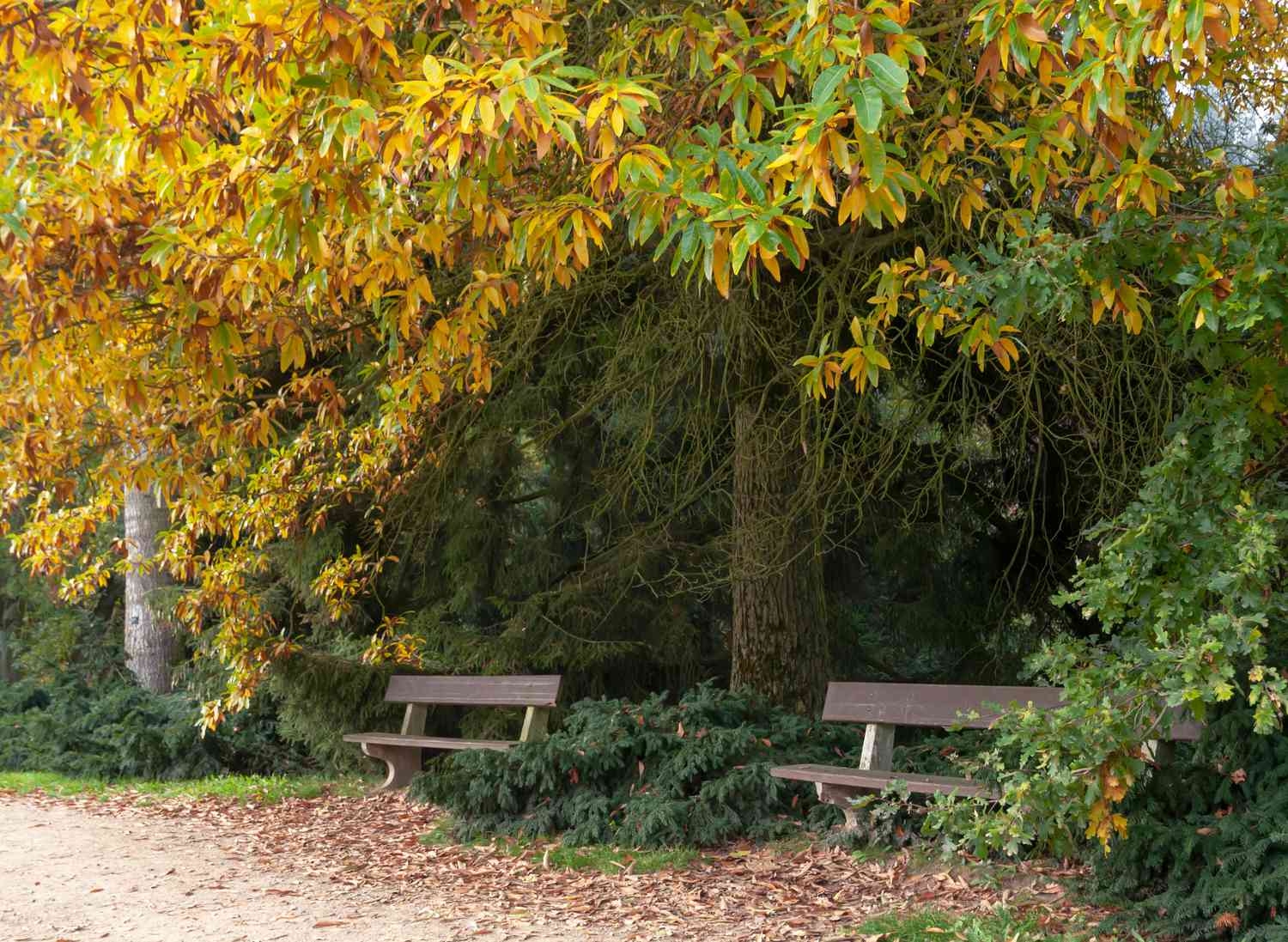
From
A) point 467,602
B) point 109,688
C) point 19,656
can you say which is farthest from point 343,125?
point 19,656

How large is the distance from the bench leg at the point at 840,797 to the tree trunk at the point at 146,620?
8028 mm

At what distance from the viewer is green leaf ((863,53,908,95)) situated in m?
3.07

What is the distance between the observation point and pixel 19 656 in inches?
623

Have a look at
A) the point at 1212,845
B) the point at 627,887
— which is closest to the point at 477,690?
the point at 627,887

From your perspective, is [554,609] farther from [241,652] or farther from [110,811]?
[110,811]

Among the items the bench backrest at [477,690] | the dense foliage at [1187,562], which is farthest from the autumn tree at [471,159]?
the bench backrest at [477,690]

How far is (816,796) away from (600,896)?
1.47m

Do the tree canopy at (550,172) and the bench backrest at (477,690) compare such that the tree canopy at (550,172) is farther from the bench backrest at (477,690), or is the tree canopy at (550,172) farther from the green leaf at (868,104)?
the bench backrest at (477,690)

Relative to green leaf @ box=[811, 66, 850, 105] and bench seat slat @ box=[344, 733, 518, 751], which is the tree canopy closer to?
green leaf @ box=[811, 66, 850, 105]

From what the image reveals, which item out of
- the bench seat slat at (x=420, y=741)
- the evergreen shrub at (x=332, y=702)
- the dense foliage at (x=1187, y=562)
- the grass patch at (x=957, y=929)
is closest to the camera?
the dense foliage at (x=1187, y=562)

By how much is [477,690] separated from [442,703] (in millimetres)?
529

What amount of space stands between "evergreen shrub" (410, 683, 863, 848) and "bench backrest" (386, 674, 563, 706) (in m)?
0.35

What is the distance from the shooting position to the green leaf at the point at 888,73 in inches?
121

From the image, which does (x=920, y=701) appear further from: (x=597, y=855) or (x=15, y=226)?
(x=15, y=226)
